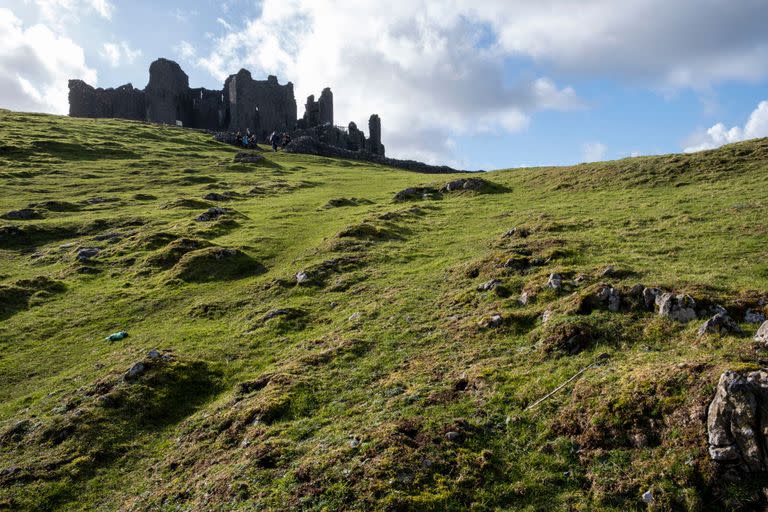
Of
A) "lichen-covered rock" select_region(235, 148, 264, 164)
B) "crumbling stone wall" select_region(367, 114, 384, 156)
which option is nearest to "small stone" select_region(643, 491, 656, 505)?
"lichen-covered rock" select_region(235, 148, 264, 164)

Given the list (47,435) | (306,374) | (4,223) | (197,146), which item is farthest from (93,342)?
(197,146)

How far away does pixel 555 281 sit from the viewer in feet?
66.3

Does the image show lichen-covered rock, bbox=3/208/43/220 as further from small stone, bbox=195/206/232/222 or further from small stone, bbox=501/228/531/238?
small stone, bbox=501/228/531/238

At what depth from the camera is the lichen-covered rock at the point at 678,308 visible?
1538 centimetres

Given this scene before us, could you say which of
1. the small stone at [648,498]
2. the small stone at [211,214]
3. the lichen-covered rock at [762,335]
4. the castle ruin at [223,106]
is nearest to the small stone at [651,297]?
the lichen-covered rock at [762,335]

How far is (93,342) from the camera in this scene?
25.9m

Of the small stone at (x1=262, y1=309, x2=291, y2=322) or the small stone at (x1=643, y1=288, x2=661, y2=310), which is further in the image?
the small stone at (x1=262, y1=309, x2=291, y2=322)

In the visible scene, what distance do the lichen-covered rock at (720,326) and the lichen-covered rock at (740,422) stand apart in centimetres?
388

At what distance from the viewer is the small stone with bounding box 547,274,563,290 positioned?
65.5 feet

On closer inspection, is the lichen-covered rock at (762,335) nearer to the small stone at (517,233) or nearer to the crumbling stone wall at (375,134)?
the small stone at (517,233)

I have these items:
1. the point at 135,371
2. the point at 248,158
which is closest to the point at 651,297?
the point at 135,371

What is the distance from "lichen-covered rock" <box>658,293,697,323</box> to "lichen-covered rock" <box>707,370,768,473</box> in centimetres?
500

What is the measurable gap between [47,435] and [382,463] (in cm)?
1228

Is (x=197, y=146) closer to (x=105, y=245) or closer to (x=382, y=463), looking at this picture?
(x=105, y=245)
